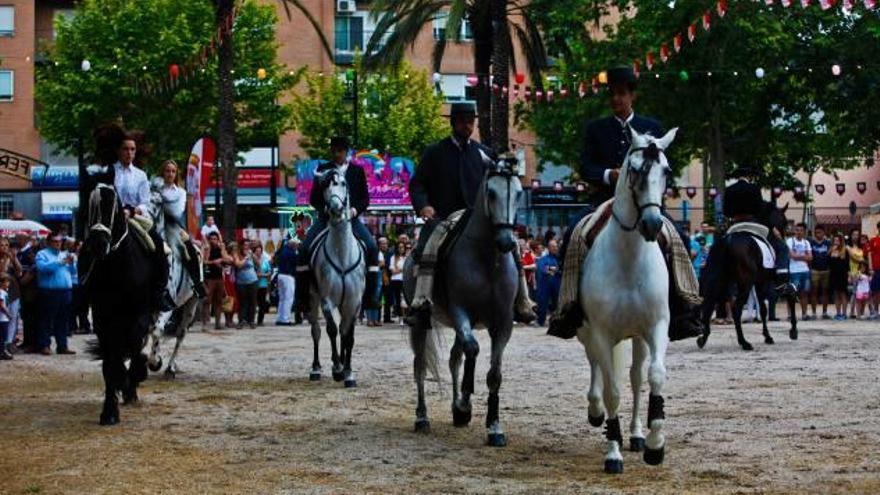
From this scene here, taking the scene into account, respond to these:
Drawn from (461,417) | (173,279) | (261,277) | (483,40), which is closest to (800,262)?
(483,40)

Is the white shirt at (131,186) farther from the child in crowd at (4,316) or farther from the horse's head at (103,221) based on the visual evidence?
the child in crowd at (4,316)

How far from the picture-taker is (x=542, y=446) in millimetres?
12172

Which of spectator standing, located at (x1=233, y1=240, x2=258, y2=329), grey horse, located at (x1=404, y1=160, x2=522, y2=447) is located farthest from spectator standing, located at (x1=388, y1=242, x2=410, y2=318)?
grey horse, located at (x1=404, y1=160, x2=522, y2=447)

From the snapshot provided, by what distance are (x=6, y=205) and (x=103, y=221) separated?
203ft

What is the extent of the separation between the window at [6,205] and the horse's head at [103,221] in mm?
60877

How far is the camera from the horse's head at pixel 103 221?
14.1 m

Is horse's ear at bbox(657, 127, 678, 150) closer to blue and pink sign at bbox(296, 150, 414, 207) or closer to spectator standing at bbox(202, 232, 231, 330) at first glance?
spectator standing at bbox(202, 232, 231, 330)

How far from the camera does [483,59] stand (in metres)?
38.8

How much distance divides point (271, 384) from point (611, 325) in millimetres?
8067

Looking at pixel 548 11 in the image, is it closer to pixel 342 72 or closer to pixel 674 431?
pixel 342 72

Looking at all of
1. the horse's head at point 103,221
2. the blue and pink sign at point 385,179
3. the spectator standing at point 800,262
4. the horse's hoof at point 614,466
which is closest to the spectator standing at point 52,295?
the horse's head at point 103,221

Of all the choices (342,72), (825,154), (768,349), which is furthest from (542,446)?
(342,72)

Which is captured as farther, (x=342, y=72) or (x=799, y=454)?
(x=342, y=72)

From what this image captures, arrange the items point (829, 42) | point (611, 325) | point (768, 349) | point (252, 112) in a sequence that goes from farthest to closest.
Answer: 1. point (252, 112)
2. point (829, 42)
3. point (768, 349)
4. point (611, 325)
